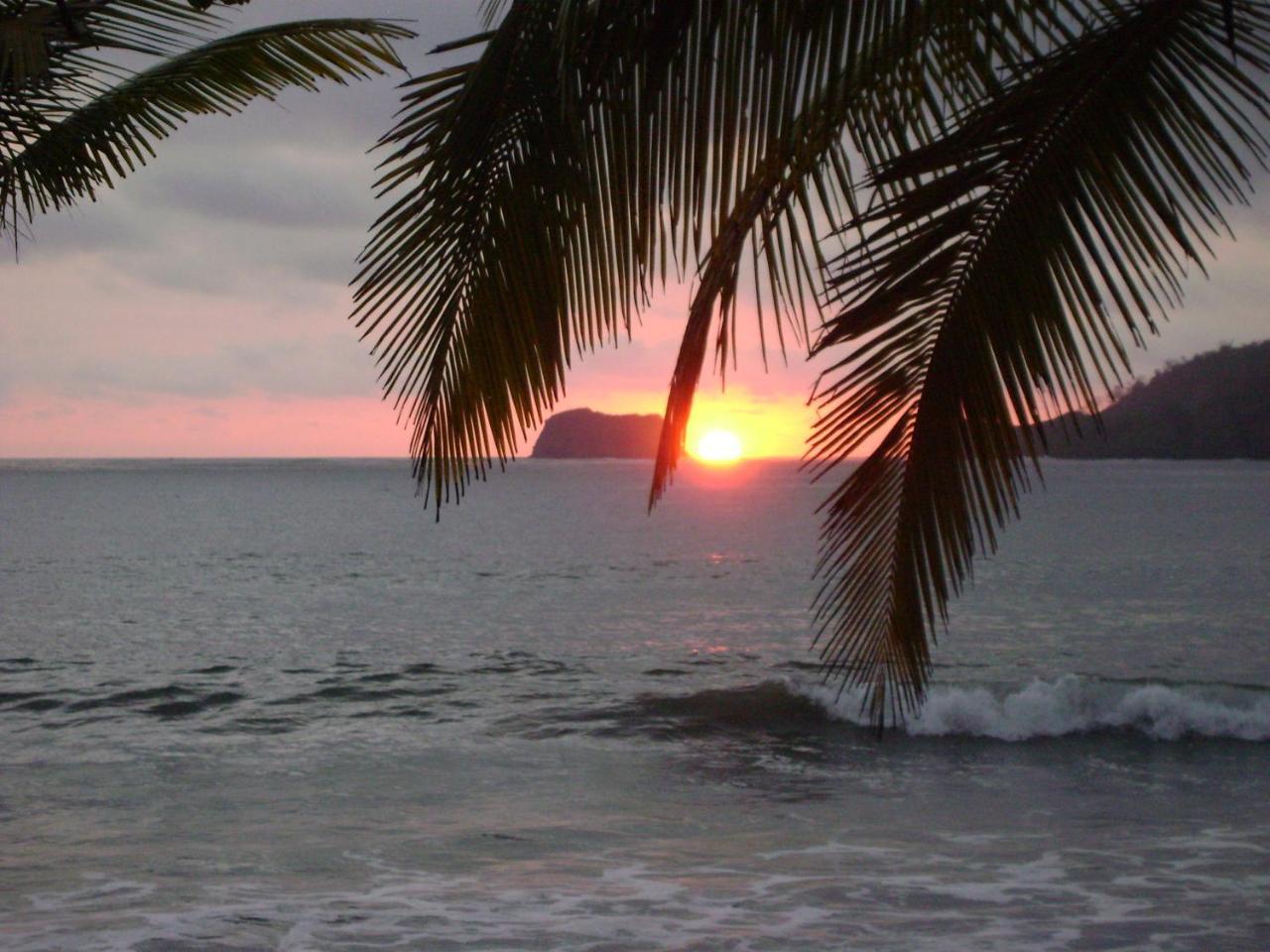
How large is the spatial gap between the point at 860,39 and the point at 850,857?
32.1 feet

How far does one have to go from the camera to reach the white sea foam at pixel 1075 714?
1833 centimetres

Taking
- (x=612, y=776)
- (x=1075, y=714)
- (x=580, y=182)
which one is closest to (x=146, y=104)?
(x=580, y=182)

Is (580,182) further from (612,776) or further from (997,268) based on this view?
(612,776)

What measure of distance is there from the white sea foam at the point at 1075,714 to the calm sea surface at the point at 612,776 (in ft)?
0.22

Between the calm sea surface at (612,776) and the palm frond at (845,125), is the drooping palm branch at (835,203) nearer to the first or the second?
the palm frond at (845,125)

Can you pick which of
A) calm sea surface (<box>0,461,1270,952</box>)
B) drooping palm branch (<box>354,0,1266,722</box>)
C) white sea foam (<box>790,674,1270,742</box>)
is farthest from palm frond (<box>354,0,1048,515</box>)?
white sea foam (<box>790,674,1270,742</box>)

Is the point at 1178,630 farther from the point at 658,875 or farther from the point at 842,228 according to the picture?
the point at 842,228

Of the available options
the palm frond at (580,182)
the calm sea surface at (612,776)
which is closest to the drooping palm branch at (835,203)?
the palm frond at (580,182)

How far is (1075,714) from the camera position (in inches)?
760

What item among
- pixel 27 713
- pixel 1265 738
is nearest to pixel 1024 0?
pixel 1265 738

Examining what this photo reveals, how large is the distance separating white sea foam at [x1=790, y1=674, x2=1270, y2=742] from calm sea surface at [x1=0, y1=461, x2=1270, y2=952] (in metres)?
0.07

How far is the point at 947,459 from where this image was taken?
2781 mm

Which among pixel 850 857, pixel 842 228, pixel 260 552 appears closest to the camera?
pixel 842 228

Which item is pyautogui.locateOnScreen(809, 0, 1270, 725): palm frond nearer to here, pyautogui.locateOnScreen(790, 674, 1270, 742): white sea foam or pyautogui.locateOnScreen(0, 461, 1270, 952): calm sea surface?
pyautogui.locateOnScreen(0, 461, 1270, 952): calm sea surface
